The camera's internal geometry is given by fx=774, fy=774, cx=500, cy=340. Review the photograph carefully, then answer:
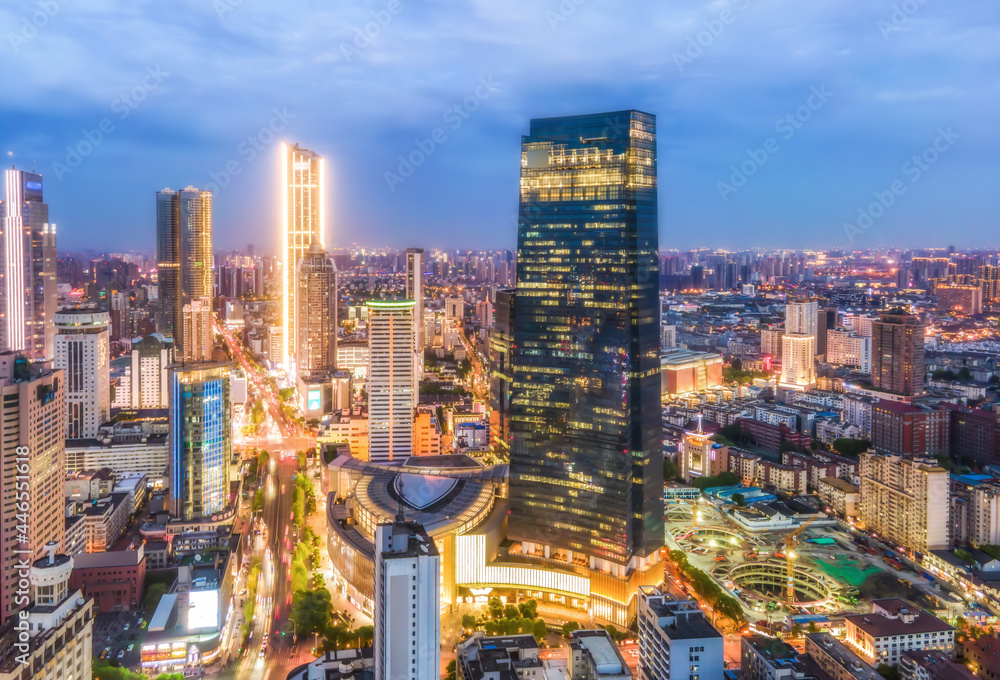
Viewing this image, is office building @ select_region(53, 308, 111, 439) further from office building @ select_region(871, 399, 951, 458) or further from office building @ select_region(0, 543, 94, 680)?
office building @ select_region(871, 399, 951, 458)

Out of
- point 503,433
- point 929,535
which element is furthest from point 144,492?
point 929,535

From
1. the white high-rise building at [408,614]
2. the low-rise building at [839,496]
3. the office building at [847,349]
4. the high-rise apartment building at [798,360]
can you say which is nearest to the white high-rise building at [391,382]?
the low-rise building at [839,496]

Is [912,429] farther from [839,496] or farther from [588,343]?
[588,343]

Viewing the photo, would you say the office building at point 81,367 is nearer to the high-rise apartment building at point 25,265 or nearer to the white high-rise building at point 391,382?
the high-rise apartment building at point 25,265

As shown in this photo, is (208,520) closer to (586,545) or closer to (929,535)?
(586,545)

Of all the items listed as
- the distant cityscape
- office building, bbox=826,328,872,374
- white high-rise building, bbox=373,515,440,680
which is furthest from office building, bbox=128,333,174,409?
office building, bbox=826,328,872,374
